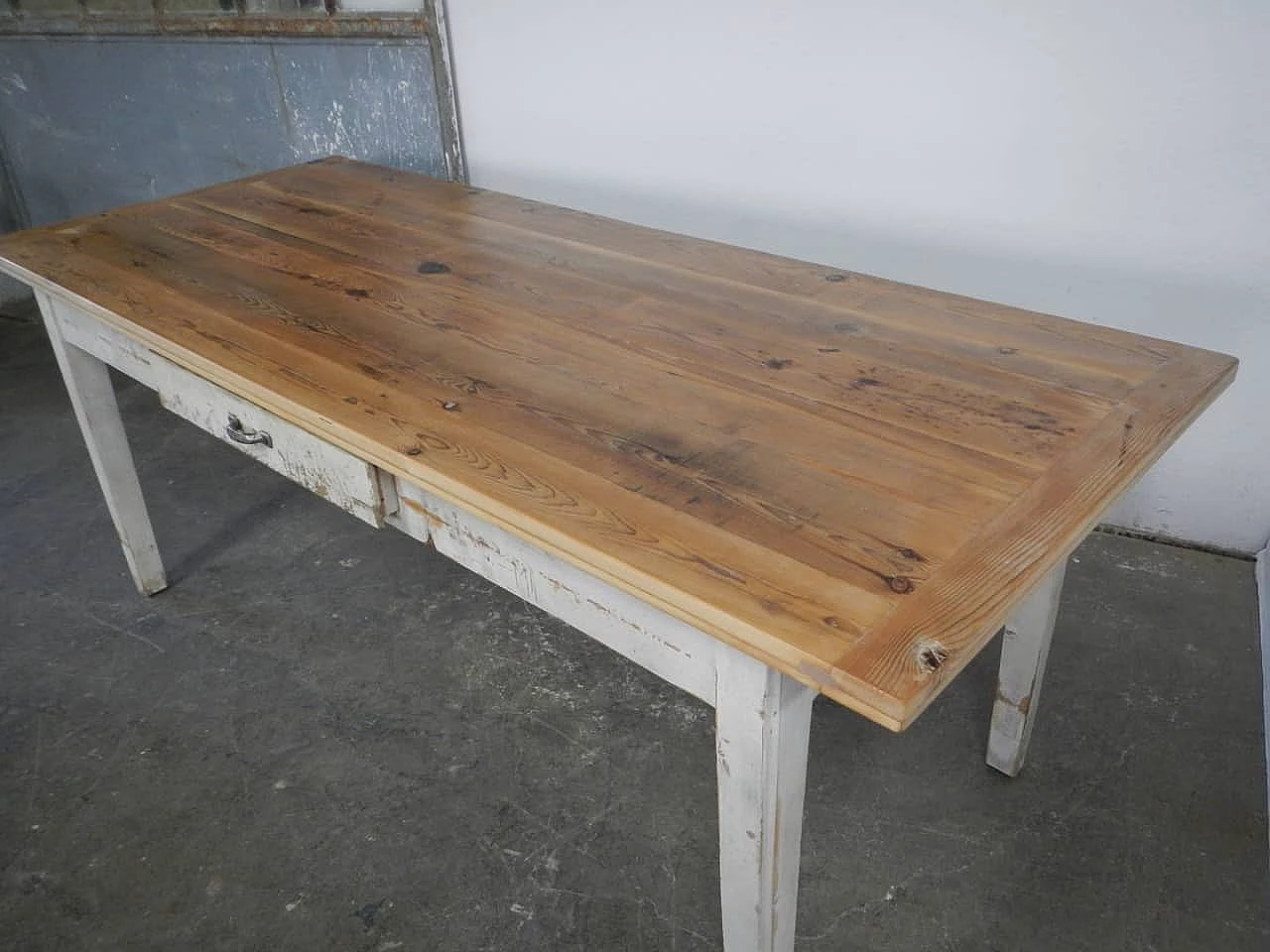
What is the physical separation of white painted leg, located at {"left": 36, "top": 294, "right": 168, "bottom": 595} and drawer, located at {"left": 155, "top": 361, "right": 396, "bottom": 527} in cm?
34

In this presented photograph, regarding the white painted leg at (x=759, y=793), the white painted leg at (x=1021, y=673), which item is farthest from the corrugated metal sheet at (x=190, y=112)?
the white painted leg at (x=759, y=793)

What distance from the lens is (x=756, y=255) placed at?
5.72ft

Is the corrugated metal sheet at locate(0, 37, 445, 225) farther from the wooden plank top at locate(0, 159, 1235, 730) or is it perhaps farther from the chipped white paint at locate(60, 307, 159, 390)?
the chipped white paint at locate(60, 307, 159, 390)

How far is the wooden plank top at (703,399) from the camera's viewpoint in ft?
3.01

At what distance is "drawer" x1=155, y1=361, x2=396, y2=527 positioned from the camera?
4.27 ft

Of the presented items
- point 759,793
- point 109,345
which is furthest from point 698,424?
point 109,345

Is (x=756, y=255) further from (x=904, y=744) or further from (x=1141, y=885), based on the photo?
(x=1141, y=885)

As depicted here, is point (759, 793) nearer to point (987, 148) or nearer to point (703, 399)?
point (703, 399)

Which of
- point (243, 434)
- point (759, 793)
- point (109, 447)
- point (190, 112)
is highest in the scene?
point (190, 112)

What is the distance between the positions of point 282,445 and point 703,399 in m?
0.63

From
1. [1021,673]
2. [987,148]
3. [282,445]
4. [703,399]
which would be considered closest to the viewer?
[703,399]

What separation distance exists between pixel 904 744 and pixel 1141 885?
41 centimetres

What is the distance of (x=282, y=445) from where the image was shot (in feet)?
4.75

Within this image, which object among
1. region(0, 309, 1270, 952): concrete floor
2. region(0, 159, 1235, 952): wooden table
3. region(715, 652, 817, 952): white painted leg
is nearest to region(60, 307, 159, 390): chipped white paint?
region(0, 159, 1235, 952): wooden table
